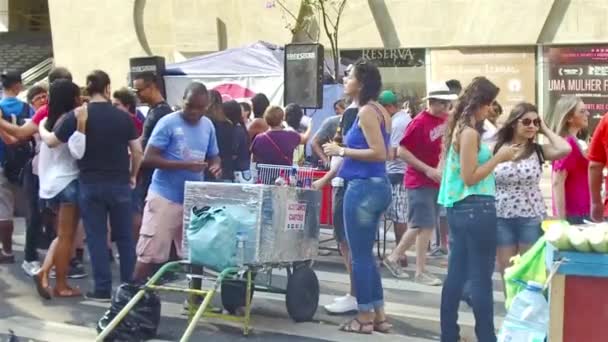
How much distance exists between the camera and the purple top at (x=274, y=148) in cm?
1058

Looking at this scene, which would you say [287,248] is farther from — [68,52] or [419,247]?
[68,52]

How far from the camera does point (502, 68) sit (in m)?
21.0

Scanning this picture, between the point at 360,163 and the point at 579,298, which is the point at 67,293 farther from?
the point at 579,298

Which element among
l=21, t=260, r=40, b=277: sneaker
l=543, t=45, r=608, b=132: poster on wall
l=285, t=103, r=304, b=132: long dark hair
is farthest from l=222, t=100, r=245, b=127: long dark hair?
l=543, t=45, r=608, b=132: poster on wall

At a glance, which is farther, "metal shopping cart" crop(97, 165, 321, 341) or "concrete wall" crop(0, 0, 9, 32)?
"concrete wall" crop(0, 0, 9, 32)

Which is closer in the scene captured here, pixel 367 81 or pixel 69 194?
pixel 367 81

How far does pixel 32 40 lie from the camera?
30.7 metres

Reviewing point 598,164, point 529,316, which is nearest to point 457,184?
point 598,164

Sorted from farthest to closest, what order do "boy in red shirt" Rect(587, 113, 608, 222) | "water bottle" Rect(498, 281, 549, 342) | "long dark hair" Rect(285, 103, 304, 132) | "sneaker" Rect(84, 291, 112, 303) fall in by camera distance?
"long dark hair" Rect(285, 103, 304, 132) < "sneaker" Rect(84, 291, 112, 303) < "boy in red shirt" Rect(587, 113, 608, 222) < "water bottle" Rect(498, 281, 549, 342)

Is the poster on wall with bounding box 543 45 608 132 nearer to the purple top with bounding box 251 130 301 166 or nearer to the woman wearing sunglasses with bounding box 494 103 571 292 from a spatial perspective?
the purple top with bounding box 251 130 301 166

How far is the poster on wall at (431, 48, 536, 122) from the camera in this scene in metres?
20.7

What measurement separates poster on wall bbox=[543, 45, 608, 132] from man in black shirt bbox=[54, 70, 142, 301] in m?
13.4

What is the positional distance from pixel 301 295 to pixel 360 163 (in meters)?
1.18

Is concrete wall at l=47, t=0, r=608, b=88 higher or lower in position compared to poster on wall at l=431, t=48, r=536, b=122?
higher
